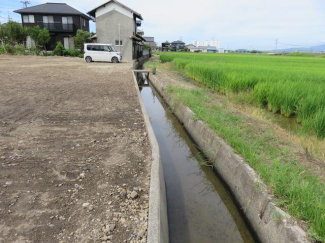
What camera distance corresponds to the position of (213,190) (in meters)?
3.96

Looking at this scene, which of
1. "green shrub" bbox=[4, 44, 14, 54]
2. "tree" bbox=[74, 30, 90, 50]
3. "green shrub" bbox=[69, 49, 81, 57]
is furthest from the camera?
"green shrub" bbox=[69, 49, 81, 57]

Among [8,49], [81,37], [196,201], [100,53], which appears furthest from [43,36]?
[196,201]

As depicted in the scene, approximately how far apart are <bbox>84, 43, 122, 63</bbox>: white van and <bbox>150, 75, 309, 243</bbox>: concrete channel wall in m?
17.3

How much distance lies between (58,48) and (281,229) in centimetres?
3077

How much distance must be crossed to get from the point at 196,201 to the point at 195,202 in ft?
0.10

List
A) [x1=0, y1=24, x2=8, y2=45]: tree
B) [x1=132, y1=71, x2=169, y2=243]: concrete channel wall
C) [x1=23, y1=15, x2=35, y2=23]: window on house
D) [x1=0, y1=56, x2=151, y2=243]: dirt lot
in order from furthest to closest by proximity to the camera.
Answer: [x1=23, y1=15, x2=35, y2=23]: window on house
[x1=0, y1=24, x2=8, y2=45]: tree
[x1=0, y1=56, x2=151, y2=243]: dirt lot
[x1=132, y1=71, x2=169, y2=243]: concrete channel wall

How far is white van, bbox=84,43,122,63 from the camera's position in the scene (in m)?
20.0

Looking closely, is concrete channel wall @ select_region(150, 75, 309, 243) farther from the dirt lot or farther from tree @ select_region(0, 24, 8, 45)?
tree @ select_region(0, 24, 8, 45)

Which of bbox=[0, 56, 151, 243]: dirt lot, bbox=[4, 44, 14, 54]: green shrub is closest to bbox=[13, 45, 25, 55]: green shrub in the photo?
bbox=[4, 44, 14, 54]: green shrub

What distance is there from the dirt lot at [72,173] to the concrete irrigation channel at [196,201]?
2.27 feet

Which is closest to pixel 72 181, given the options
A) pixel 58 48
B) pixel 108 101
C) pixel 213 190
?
pixel 213 190

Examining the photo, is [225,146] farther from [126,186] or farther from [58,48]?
[58,48]

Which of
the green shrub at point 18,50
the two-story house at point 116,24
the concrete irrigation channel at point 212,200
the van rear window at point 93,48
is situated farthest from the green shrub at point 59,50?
the concrete irrigation channel at point 212,200

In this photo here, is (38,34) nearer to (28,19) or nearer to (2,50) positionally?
(2,50)
